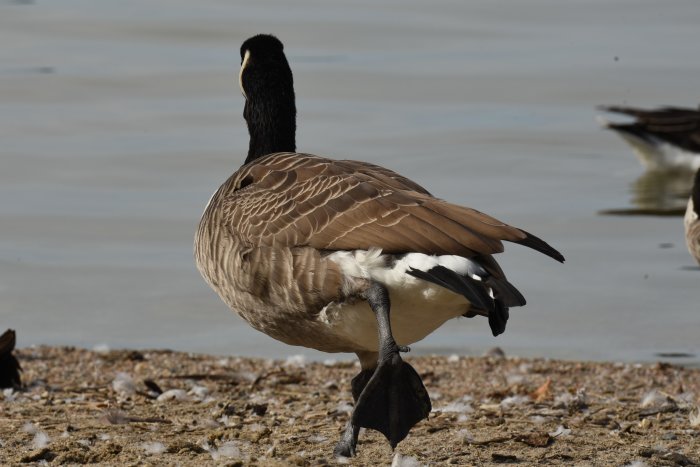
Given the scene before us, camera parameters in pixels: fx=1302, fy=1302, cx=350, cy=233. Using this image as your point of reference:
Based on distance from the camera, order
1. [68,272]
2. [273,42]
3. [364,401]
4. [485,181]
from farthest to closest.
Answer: [485,181], [68,272], [273,42], [364,401]

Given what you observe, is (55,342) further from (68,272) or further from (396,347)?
(396,347)

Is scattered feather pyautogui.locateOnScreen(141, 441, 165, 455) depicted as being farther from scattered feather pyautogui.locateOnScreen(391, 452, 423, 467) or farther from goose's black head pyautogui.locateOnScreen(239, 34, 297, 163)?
goose's black head pyautogui.locateOnScreen(239, 34, 297, 163)

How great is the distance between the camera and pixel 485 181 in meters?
13.9

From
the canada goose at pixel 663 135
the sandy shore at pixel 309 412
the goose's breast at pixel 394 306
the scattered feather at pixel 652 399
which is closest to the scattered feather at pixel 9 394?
the sandy shore at pixel 309 412

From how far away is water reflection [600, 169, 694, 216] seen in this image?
13784 millimetres

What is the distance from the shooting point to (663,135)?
16281 millimetres

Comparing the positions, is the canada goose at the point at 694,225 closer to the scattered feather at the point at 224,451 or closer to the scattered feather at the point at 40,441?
the scattered feather at the point at 224,451

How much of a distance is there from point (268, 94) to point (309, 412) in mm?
1582

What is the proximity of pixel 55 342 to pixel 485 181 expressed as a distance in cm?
599

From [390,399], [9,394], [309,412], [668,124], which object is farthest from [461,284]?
[668,124]

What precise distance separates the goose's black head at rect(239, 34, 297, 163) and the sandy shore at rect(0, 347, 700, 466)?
4.23ft

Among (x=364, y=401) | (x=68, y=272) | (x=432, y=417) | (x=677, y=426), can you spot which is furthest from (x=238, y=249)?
(x=68, y=272)

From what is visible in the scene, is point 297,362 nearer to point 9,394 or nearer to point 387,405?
point 9,394

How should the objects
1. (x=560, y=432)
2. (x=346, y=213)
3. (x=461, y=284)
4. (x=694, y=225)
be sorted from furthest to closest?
(x=694, y=225) < (x=560, y=432) < (x=346, y=213) < (x=461, y=284)
